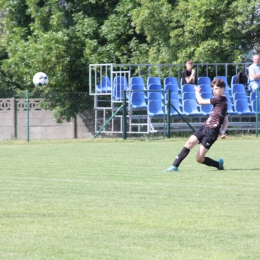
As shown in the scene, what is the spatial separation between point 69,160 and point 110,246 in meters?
10.3

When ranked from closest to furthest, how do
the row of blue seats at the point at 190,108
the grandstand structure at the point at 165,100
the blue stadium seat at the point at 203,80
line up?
the row of blue seats at the point at 190,108, the grandstand structure at the point at 165,100, the blue stadium seat at the point at 203,80

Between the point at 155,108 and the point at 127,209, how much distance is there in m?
16.5

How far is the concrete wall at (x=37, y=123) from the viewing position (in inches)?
1217

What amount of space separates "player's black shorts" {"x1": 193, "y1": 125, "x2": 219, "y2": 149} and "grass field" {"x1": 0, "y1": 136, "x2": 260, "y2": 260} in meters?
0.56

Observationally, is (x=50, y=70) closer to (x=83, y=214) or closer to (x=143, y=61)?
(x=143, y=61)

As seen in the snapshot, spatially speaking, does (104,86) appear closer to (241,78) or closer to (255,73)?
(241,78)

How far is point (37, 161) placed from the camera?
55.2 ft

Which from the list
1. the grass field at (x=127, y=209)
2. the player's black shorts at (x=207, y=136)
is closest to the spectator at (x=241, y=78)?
the grass field at (x=127, y=209)

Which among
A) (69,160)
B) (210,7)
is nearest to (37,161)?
(69,160)

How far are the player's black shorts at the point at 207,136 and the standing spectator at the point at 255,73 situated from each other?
37.6 ft

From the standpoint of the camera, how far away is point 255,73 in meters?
25.4

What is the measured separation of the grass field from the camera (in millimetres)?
6828

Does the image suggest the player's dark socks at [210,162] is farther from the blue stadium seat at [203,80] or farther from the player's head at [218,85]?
the blue stadium seat at [203,80]

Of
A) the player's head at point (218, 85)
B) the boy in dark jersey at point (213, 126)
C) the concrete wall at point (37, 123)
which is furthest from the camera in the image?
the concrete wall at point (37, 123)
